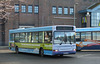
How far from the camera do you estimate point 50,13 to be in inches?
1844

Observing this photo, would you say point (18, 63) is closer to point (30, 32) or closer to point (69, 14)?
point (30, 32)

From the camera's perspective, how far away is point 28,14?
44625 mm

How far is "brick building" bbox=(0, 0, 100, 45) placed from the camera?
43688mm

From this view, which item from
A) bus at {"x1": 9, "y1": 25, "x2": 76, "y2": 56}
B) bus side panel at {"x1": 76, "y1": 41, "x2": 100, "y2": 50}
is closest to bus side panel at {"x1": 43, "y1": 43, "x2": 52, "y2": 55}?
bus at {"x1": 9, "y1": 25, "x2": 76, "y2": 56}

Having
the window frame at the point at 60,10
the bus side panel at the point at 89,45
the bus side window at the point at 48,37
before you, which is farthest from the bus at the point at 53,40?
the window frame at the point at 60,10

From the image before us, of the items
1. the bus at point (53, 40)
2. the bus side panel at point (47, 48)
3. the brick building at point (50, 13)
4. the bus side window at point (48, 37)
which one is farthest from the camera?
the brick building at point (50, 13)

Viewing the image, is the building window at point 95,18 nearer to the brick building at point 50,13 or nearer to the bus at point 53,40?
the brick building at point 50,13

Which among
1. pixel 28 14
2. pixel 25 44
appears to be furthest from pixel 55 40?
pixel 28 14

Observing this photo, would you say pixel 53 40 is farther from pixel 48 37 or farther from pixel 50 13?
pixel 50 13

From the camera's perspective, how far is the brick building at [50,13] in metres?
43.7

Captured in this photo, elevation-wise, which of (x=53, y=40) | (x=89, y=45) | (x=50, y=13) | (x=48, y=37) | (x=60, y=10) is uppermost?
(x=60, y=10)

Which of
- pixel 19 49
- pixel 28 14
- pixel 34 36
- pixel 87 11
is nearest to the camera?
pixel 34 36

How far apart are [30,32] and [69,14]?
28699 mm

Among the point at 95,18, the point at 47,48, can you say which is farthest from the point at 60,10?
the point at 47,48
